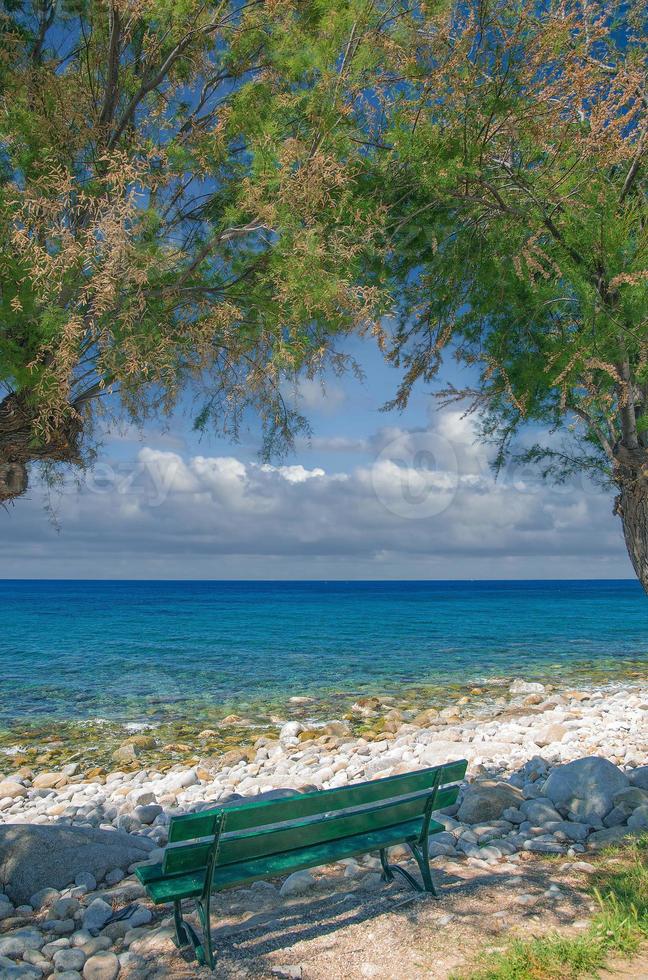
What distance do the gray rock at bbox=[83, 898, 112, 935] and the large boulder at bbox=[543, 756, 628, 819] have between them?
4.38 m

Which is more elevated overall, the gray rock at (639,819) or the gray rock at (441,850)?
the gray rock at (639,819)

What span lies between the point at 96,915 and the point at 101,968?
2.93 feet

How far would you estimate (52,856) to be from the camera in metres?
5.83

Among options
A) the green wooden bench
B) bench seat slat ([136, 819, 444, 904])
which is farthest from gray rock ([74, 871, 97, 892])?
bench seat slat ([136, 819, 444, 904])

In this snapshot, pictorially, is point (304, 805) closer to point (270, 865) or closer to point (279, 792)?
point (270, 865)

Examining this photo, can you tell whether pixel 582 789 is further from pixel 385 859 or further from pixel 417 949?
pixel 417 949

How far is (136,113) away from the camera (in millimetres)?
5824

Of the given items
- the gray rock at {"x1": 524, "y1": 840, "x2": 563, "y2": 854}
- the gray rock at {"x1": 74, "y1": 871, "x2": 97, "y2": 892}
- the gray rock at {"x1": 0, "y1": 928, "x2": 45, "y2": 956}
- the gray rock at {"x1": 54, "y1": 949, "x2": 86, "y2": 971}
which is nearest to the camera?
the gray rock at {"x1": 54, "y1": 949, "x2": 86, "y2": 971}

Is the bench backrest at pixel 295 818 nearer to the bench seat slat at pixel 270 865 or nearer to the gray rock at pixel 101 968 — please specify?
the bench seat slat at pixel 270 865

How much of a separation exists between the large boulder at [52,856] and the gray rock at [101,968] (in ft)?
5.60

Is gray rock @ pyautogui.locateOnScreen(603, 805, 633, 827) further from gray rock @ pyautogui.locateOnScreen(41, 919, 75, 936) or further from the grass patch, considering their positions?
gray rock @ pyautogui.locateOnScreen(41, 919, 75, 936)

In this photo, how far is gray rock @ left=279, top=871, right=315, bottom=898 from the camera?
5125mm

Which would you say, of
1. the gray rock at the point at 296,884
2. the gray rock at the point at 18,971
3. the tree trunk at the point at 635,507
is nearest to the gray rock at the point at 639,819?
the tree trunk at the point at 635,507

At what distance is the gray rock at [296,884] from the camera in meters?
5.12
